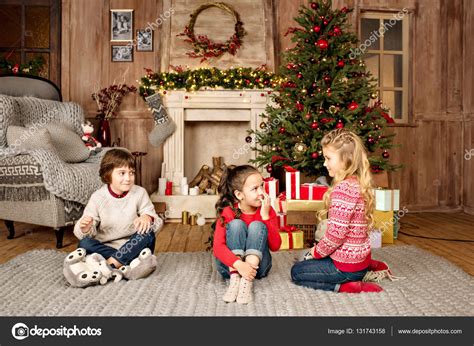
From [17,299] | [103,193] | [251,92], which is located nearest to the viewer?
[17,299]

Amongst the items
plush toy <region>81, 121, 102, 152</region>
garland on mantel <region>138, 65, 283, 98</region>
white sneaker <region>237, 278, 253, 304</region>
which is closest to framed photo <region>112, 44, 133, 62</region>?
garland on mantel <region>138, 65, 283, 98</region>

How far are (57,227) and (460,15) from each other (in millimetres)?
4487

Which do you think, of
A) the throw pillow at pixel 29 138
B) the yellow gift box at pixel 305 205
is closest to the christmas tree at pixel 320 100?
the yellow gift box at pixel 305 205

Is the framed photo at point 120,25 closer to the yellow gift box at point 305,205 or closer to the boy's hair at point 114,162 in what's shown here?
the yellow gift box at point 305,205

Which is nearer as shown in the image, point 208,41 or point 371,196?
point 371,196

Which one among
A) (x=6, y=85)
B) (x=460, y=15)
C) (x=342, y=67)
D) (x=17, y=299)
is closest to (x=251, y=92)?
(x=342, y=67)

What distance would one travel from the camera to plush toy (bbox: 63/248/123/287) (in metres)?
2.16

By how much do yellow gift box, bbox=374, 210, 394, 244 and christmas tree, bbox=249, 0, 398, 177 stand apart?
0.40 m

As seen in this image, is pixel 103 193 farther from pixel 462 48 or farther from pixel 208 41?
pixel 462 48

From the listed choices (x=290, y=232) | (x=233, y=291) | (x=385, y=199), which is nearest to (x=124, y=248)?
(x=233, y=291)

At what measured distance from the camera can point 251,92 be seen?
15.1 feet

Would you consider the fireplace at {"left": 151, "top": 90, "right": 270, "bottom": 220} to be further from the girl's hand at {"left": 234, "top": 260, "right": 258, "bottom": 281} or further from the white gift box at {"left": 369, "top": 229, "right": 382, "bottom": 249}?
the girl's hand at {"left": 234, "top": 260, "right": 258, "bottom": 281}

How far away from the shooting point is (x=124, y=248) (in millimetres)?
2334
